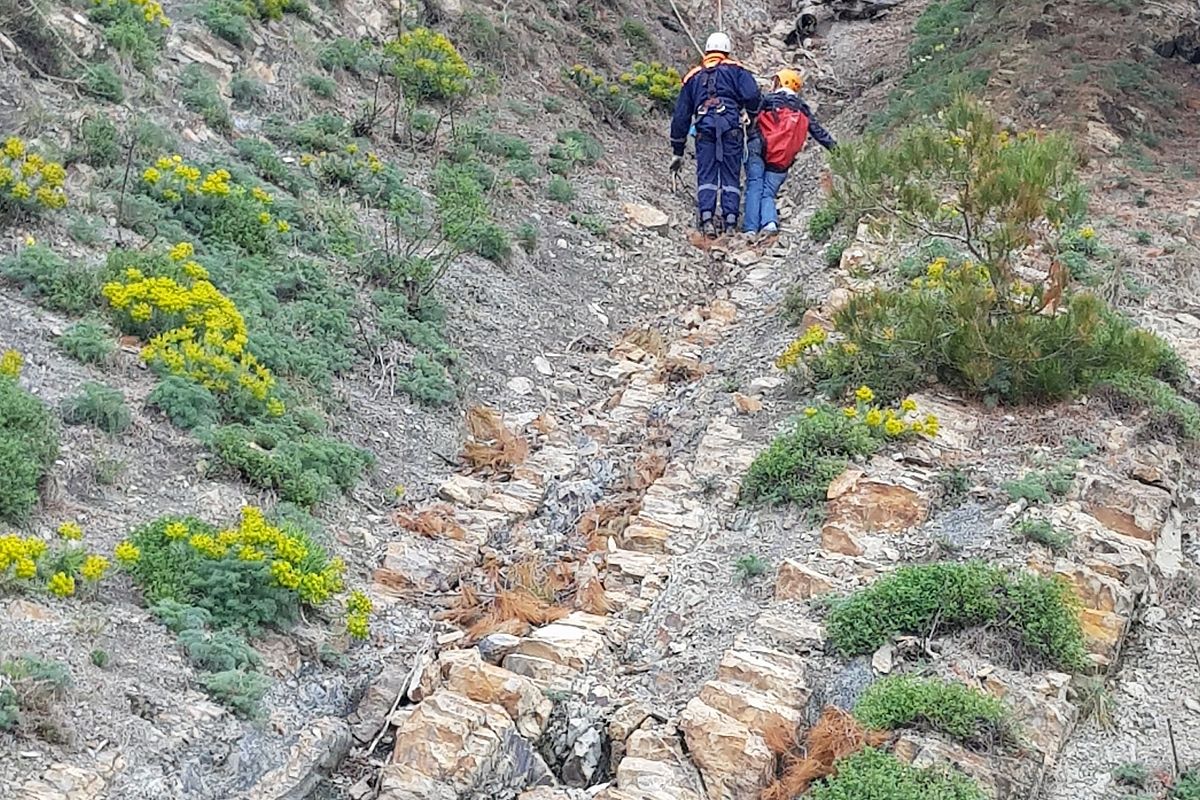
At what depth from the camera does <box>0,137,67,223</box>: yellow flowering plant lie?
8.02 meters

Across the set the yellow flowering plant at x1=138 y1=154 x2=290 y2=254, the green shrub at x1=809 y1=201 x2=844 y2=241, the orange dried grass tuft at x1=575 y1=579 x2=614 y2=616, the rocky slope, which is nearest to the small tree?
the rocky slope

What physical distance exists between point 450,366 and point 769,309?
255 centimetres

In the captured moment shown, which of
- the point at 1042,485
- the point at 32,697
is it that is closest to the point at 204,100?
the point at 32,697

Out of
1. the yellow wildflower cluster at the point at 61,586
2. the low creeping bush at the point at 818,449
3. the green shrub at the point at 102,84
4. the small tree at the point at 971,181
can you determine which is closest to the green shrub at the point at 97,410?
the yellow wildflower cluster at the point at 61,586

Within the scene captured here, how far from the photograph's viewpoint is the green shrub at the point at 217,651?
227 inches

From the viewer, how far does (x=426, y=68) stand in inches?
467

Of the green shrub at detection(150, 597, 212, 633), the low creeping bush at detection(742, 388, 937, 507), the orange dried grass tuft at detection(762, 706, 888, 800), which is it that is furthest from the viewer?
the low creeping bush at detection(742, 388, 937, 507)

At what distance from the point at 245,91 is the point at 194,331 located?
361cm

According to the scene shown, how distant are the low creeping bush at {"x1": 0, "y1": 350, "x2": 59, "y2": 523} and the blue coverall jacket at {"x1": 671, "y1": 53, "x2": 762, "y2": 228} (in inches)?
265

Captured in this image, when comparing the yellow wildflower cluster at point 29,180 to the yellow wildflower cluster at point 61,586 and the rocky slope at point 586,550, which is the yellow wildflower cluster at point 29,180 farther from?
the yellow wildflower cluster at point 61,586

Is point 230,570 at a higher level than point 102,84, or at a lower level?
lower

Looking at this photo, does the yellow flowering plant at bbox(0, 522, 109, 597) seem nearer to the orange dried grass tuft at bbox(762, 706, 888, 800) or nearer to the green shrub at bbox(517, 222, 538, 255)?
the orange dried grass tuft at bbox(762, 706, 888, 800)

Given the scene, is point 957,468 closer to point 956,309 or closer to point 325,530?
point 956,309

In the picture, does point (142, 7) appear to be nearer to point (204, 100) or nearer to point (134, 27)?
point (134, 27)
